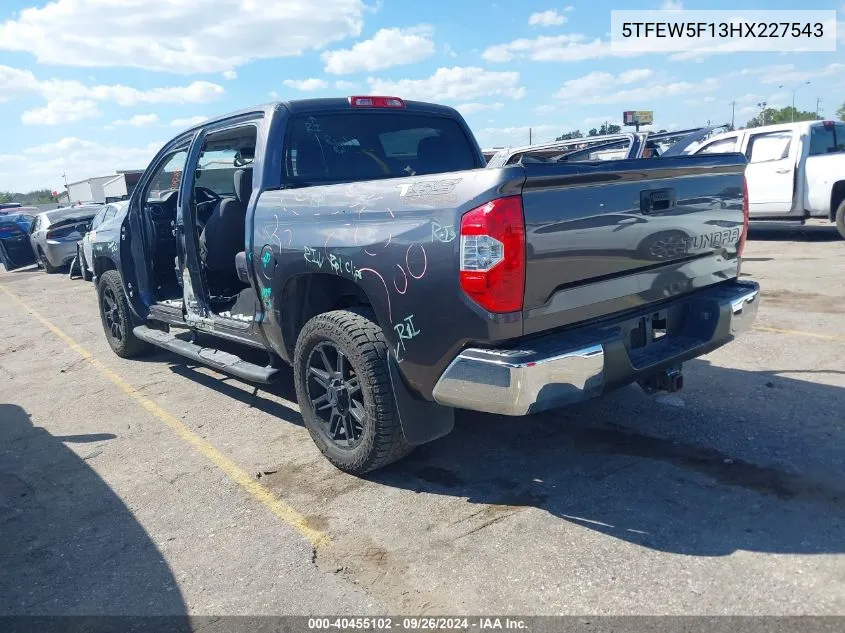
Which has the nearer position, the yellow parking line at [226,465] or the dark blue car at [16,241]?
the yellow parking line at [226,465]

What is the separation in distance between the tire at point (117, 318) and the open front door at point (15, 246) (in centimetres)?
1157

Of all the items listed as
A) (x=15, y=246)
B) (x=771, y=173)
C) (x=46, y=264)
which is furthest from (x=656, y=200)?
(x=15, y=246)

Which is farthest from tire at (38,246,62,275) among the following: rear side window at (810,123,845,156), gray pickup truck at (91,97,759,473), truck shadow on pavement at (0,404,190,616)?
rear side window at (810,123,845,156)

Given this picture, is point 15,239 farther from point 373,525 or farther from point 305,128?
point 373,525

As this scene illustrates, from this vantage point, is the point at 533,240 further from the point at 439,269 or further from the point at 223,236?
the point at 223,236

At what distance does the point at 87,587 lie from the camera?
296 centimetres

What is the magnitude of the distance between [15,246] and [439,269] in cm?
1769

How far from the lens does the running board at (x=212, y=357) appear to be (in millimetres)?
4320

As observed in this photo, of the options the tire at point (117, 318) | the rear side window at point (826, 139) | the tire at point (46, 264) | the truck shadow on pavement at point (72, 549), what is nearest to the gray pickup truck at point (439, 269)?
the truck shadow on pavement at point (72, 549)

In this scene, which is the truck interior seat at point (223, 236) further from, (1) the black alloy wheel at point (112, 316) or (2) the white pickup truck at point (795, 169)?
(2) the white pickup truck at point (795, 169)

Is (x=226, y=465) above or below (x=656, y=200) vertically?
below

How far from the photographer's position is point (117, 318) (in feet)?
22.6

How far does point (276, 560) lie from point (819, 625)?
2.14 metres

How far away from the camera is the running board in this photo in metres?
4.32
